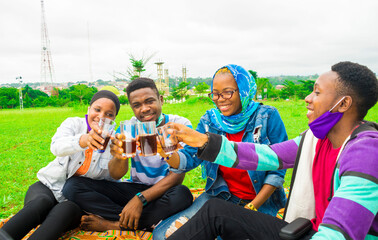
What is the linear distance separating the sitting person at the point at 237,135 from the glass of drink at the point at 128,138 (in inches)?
22.9

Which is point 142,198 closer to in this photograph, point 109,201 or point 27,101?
point 109,201

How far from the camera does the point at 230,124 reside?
309 cm

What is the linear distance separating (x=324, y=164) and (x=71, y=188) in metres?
2.67

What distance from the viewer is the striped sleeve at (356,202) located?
1.46 m

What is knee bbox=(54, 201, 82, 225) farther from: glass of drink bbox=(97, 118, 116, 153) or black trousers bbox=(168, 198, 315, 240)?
black trousers bbox=(168, 198, 315, 240)

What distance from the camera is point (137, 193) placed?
3.33m

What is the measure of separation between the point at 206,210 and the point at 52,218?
167 cm

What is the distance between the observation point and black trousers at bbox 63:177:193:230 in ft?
10.4

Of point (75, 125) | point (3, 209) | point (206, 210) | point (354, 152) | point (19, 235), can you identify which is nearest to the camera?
point (354, 152)

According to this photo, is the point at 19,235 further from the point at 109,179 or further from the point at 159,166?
the point at 159,166

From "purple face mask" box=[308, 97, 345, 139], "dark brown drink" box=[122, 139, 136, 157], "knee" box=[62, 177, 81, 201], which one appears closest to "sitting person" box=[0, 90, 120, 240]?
"knee" box=[62, 177, 81, 201]

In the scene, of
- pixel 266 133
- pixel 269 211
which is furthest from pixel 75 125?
pixel 269 211

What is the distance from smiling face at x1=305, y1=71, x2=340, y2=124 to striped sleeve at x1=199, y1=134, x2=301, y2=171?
541mm

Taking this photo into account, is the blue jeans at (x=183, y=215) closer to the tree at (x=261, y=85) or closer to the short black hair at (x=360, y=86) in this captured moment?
the short black hair at (x=360, y=86)
